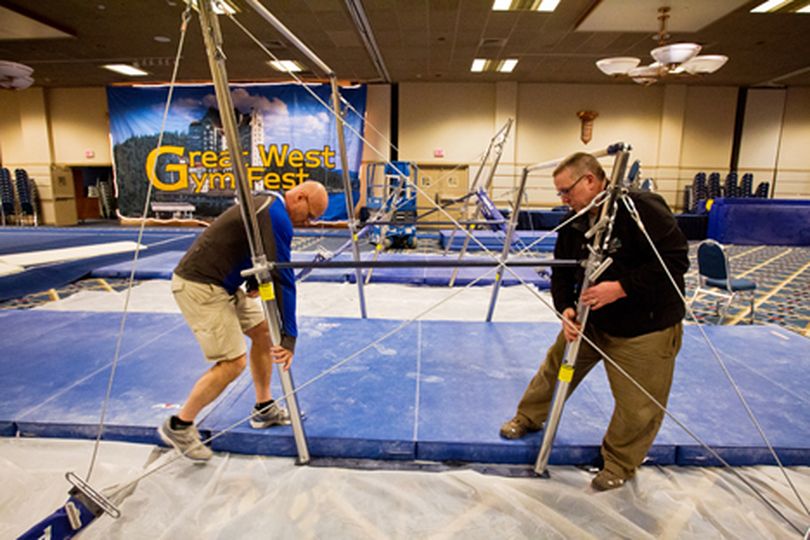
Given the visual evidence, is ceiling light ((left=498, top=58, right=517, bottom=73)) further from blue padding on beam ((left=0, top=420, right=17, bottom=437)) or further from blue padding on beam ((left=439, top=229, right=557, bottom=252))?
blue padding on beam ((left=0, top=420, right=17, bottom=437))

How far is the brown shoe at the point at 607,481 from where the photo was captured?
6.01 feet

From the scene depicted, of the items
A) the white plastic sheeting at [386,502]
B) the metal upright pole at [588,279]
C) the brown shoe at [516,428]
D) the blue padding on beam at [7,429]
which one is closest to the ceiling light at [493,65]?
the metal upright pole at [588,279]

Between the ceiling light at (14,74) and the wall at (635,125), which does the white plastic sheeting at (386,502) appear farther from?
the wall at (635,125)

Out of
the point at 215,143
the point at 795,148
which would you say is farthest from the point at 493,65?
the point at 795,148

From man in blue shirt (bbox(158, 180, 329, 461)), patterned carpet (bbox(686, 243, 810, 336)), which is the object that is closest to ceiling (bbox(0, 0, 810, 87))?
patterned carpet (bbox(686, 243, 810, 336))

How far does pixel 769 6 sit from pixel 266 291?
8719 mm

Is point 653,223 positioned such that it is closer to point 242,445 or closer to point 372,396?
point 372,396

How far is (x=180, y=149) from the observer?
1218 centimetres

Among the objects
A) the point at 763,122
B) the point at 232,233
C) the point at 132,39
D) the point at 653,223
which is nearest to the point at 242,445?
the point at 232,233

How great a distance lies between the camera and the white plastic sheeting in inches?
63.8

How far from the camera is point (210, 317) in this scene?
194cm

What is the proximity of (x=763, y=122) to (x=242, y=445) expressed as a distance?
14969 millimetres

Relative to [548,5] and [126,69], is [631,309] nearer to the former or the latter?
[548,5]

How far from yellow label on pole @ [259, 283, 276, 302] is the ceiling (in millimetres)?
5412
